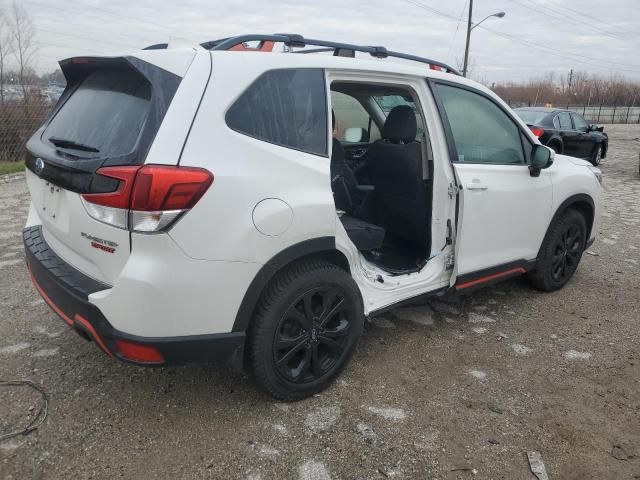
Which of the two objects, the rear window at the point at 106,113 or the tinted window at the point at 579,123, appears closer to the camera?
the rear window at the point at 106,113

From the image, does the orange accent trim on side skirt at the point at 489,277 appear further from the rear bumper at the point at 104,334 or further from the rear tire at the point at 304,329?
the rear bumper at the point at 104,334

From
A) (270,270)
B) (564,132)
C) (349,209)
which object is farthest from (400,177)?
(564,132)

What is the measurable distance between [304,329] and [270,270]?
453 millimetres

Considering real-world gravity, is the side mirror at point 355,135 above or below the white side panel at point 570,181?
above

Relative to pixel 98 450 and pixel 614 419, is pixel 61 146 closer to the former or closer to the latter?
pixel 98 450

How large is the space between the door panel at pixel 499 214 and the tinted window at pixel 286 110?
3.73 ft

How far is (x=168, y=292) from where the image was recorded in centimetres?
211

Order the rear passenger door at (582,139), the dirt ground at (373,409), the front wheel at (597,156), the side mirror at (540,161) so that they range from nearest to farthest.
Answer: the dirt ground at (373,409), the side mirror at (540,161), the rear passenger door at (582,139), the front wheel at (597,156)

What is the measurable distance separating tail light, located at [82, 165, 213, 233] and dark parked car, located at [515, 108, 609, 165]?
11.8 m

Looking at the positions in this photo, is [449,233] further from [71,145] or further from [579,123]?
[579,123]

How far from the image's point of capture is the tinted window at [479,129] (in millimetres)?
3424

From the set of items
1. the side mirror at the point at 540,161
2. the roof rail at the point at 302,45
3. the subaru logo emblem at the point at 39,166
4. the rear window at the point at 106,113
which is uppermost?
the roof rail at the point at 302,45

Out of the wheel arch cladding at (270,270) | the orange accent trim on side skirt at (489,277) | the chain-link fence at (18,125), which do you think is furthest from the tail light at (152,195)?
the chain-link fence at (18,125)

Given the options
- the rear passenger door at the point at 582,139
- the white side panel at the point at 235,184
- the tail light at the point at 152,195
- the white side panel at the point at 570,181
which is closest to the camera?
the tail light at the point at 152,195
